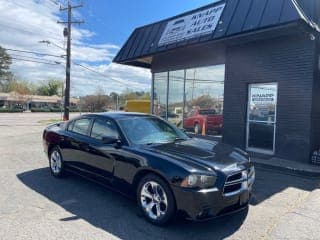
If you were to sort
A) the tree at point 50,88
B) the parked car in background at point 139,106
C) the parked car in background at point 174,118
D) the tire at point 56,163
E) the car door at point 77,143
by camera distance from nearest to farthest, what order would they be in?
the car door at point 77,143
the tire at point 56,163
the parked car in background at point 174,118
the parked car in background at point 139,106
the tree at point 50,88

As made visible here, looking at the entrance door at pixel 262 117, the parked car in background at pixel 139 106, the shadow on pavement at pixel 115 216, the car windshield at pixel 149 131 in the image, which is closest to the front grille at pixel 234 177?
the shadow on pavement at pixel 115 216

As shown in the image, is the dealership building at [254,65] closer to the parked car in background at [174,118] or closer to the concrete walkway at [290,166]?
the concrete walkway at [290,166]

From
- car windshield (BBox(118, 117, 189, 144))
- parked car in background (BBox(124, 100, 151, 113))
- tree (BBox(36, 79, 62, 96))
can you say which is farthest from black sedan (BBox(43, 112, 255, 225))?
tree (BBox(36, 79, 62, 96))

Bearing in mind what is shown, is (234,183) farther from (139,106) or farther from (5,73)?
(5,73)

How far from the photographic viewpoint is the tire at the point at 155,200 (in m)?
4.03

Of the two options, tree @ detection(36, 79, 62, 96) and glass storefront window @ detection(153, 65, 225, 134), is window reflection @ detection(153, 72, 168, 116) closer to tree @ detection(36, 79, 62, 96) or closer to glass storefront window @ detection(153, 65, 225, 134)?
glass storefront window @ detection(153, 65, 225, 134)

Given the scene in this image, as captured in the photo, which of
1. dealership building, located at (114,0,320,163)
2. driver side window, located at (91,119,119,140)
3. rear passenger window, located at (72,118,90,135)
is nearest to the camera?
driver side window, located at (91,119,119,140)

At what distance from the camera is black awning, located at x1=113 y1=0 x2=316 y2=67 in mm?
7772

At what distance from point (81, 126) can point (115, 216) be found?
229cm

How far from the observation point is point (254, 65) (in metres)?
9.35

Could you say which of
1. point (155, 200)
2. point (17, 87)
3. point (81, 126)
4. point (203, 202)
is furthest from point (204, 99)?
point (17, 87)

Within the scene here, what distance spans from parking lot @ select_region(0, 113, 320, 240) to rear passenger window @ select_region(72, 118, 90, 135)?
3.50 ft

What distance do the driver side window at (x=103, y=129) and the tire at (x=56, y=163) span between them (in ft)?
4.29

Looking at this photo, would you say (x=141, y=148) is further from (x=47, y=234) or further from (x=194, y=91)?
(x=194, y=91)
